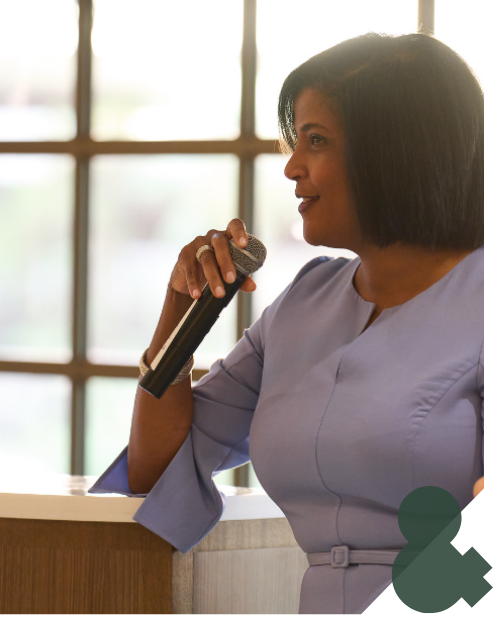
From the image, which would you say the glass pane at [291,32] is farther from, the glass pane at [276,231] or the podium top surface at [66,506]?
the podium top surface at [66,506]

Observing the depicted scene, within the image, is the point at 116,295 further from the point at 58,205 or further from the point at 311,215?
the point at 311,215

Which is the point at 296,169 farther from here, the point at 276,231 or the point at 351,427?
the point at 276,231

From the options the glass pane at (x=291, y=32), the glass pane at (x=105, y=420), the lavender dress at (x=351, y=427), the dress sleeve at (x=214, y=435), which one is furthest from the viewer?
the glass pane at (x=105, y=420)

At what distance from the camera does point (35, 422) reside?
12.3 feet

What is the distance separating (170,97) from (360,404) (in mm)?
2725

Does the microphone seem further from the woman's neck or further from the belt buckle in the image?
the belt buckle

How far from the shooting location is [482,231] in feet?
3.89

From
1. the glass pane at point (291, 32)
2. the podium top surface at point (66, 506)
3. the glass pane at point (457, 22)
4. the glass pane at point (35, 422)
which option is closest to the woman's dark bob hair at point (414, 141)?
the podium top surface at point (66, 506)

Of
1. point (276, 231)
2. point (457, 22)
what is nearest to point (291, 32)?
point (457, 22)

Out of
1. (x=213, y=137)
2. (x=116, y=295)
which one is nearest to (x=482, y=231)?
(x=213, y=137)

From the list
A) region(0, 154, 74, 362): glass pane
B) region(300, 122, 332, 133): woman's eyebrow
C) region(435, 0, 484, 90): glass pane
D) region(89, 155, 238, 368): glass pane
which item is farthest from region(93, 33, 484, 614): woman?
region(0, 154, 74, 362): glass pane

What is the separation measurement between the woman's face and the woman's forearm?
332 mm

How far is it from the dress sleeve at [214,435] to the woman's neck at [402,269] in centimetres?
23

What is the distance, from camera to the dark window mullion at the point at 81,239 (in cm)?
352
